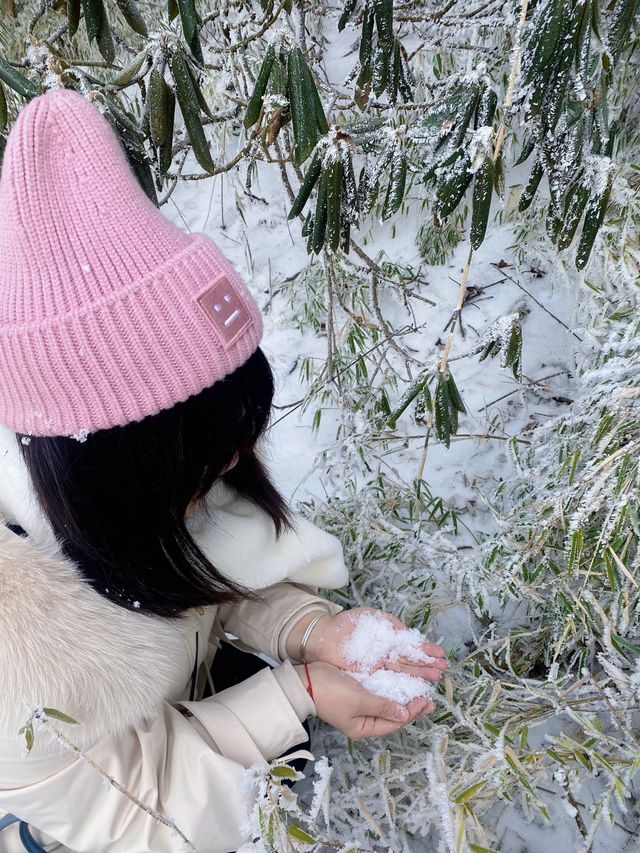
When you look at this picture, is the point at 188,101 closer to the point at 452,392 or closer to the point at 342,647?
the point at 452,392

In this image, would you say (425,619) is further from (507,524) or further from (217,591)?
(217,591)

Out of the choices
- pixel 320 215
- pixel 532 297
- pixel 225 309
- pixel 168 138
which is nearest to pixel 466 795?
pixel 225 309

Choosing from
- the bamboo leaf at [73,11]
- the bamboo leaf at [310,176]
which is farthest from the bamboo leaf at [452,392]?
the bamboo leaf at [73,11]

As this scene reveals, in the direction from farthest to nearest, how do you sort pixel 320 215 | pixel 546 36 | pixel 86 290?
pixel 320 215 → pixel 546 36 → pixel 86 290

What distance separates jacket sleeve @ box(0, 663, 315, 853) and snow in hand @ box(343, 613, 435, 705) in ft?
0.48

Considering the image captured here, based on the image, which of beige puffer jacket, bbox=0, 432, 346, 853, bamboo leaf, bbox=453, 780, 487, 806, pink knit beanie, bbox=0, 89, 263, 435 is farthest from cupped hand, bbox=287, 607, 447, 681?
pink knit beanie, bbox=0, 89, 263, 435

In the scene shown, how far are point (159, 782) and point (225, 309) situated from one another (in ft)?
2.10

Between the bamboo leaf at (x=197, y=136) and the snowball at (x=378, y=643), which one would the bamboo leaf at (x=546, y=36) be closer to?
the bamboo leaf at (x=197, y=136)

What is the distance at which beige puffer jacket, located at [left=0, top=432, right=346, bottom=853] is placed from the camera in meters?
0.66

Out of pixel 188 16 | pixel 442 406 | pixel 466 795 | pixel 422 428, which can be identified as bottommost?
pixel 422 428

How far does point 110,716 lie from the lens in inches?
28.0

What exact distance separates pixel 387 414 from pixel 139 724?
99cm

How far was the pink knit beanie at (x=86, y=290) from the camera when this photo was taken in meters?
0.55

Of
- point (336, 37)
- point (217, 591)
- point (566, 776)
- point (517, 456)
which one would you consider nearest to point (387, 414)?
point (517, 456)
